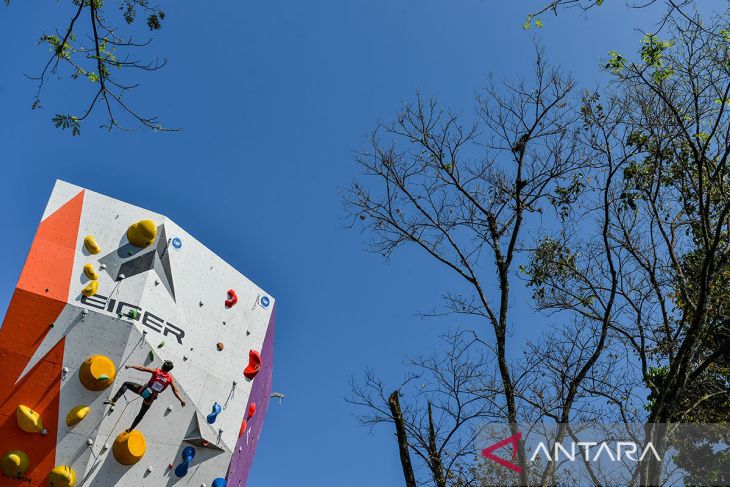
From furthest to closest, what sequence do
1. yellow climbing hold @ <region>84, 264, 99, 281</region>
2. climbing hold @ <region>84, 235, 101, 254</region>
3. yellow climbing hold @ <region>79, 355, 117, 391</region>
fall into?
climbing hold @ <region>84, 235, 101, 254</region>
yellow climbing hold @ <region>84, 264, 99, 281</region>
yellow climbing hold @ <region>79, 355, 117, 391</region>

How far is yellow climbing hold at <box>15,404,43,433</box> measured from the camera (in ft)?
35.5

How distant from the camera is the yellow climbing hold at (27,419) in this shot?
10.8 metres

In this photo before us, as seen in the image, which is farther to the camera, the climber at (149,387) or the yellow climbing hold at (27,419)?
the climber at (149,387)

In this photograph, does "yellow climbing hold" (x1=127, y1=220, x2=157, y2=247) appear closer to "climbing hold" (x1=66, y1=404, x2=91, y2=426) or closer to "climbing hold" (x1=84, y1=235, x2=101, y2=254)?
"climbing hold" (x1=84, y1=235, x2=101, y2=254)

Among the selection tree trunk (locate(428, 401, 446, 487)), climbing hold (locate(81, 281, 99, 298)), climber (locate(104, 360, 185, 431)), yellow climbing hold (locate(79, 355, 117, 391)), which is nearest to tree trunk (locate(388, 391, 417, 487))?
tree trunk (locate(428, 401, 446, 487))

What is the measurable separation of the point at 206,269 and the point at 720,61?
11267 mm

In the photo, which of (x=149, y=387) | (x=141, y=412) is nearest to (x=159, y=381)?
(x=149, y=387)

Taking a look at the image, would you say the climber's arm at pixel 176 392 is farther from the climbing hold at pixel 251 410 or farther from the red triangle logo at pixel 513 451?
the red triangle logo at pixel 513 451

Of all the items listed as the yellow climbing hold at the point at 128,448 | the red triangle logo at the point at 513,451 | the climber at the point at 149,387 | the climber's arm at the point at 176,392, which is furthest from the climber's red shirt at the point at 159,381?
the red triangle logo at the point at 513,451

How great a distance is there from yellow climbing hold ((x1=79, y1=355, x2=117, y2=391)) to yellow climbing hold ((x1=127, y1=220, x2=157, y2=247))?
2621 mm

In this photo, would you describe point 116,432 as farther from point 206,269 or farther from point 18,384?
point 206,269

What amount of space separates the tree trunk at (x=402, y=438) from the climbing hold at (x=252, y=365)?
628 centimetres

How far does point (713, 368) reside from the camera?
36.4 ft

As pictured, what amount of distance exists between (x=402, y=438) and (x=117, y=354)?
6292mm
